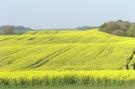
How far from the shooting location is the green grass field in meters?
35.1

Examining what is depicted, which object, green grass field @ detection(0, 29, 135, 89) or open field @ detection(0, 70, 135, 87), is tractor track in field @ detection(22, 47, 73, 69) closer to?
green grass field @ detection(0, 29, 135, 89)

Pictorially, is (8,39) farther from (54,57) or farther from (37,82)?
(37,82)

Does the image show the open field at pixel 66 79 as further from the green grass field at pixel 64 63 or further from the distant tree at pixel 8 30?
the distant tree at pixel 8 30

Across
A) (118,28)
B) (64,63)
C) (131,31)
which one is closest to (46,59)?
(64,63)

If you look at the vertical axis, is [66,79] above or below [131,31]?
below

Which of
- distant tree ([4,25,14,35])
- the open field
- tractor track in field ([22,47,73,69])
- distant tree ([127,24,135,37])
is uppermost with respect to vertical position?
distant tree ([4,25,14,35])

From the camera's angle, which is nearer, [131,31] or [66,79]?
[66,79]

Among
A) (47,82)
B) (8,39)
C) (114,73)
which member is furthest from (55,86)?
(8,39)

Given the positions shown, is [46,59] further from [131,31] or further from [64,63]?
[131,31]

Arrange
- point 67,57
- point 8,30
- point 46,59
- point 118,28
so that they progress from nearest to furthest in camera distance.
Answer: point 46,59 < point 67,57 < point 118,28 < point 8,30

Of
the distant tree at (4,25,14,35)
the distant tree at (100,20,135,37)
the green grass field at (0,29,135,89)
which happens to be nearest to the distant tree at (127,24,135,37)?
the distant tree at (100,20,135,37)

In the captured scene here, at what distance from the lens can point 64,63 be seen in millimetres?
46719

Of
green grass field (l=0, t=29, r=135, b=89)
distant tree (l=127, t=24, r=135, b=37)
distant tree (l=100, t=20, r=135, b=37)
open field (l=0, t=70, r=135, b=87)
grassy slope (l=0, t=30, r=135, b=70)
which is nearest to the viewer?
open field (l=0, t=70, r=135, b=87)

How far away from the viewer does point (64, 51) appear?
5303 centimetres
